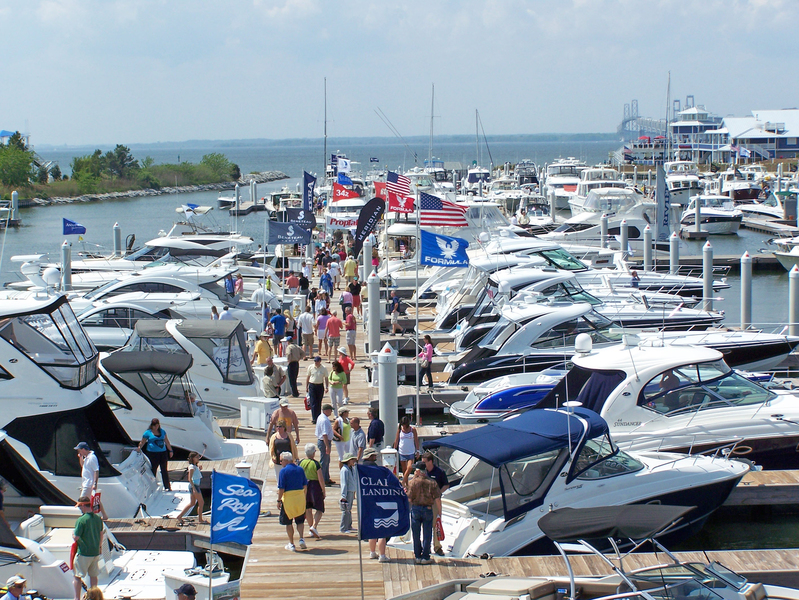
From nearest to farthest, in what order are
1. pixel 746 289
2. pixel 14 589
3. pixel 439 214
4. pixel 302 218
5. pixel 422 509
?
1. pixel 14 589
2. pixel 422 509
3. pixel 439 214
4. pixel 746 289
5. pixel 302 218

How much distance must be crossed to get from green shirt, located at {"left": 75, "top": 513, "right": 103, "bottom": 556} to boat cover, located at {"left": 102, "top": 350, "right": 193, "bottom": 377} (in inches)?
198

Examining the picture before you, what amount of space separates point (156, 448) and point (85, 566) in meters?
3.41

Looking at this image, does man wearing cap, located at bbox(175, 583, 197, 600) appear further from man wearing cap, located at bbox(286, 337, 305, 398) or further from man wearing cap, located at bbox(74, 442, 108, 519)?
man wearing cap, located at bbox(286, 337, 305, 398)

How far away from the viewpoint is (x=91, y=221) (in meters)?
81.8

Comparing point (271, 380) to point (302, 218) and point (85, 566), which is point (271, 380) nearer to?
point (85, 566)

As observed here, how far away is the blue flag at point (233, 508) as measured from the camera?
855 centimetres

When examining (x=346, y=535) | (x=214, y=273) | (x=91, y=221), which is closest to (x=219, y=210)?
(x=91, y=221)

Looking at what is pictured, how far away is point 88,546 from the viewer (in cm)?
937

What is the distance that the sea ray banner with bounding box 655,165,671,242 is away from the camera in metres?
37.4

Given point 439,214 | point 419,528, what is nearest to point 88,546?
point 419,528

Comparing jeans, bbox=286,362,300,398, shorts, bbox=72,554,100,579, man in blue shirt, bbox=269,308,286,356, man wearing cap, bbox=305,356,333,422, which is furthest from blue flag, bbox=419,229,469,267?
shorts, bbox=72,554,100,579

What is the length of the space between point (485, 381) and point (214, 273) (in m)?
9.56

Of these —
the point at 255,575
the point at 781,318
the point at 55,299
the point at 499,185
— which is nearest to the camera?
the point at 255,575

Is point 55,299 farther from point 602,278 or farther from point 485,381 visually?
point 602,278
